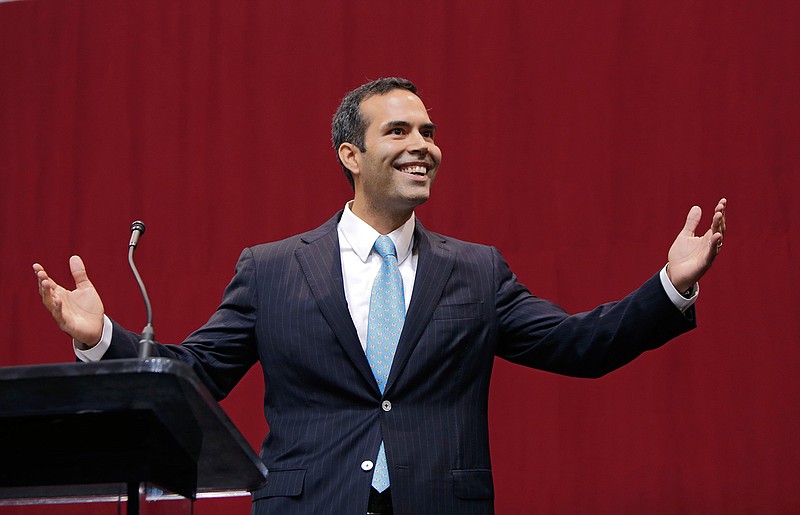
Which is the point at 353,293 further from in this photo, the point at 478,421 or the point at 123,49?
the point at 123,49

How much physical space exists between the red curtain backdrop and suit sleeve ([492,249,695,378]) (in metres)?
0.90

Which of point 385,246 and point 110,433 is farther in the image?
point 385,246

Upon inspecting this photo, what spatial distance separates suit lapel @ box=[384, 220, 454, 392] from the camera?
1887 mm

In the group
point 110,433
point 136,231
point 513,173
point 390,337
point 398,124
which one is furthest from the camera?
point 513,173

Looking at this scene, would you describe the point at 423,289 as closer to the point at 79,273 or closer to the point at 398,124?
the point at 398,124

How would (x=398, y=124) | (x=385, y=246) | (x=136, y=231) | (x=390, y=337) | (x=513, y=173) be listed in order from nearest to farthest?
(x=136, y=231) → (x=390, y=337) → (x=385, y=246) → (x=398, y=124) → (x=513, y=173)

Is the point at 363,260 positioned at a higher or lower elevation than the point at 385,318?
higher

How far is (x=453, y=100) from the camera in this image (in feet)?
10.3

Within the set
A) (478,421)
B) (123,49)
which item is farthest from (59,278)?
(478,421)

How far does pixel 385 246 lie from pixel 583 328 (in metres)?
0.42

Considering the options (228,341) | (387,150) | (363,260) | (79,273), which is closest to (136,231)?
(79,273)

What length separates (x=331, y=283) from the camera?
1.99 m

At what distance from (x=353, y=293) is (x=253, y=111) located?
4.73 ft

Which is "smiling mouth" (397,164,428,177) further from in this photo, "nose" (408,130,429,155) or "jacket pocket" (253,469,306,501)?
"jacket pocket" (253,469,306,501)
